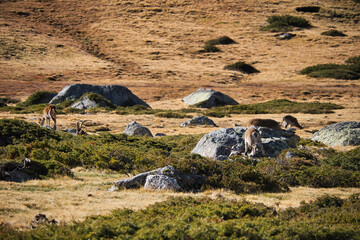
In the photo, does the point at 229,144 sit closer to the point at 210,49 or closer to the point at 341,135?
the point at 341,135

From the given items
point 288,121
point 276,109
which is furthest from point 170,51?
point 288,121

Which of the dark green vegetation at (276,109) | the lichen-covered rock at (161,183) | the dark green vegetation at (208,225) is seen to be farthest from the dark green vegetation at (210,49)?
the dark green vegetation at (208,225)

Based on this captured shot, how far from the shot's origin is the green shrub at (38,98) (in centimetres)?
3303

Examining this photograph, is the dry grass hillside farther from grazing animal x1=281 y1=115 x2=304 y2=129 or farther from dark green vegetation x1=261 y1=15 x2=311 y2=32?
dark green vegetation x1=261 y1=15 x2=311 y2=32

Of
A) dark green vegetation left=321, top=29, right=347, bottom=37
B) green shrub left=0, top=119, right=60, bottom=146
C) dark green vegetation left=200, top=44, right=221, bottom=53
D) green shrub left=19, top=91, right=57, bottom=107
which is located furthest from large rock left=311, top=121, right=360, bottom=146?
dark green vegetation left=321, top=29, right=347, bottom=37

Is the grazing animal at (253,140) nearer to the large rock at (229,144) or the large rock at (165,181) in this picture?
the large rock at (229,144)

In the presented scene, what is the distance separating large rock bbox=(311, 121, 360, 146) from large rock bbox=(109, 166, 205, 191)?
31.9ft

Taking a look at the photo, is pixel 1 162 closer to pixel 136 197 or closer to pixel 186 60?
pixel 136 197

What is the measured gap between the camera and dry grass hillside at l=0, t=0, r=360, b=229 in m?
39.0

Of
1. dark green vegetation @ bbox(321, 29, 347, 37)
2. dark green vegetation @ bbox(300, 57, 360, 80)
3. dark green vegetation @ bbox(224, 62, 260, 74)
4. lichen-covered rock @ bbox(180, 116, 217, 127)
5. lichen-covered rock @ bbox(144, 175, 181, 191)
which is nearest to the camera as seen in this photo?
lichen-covered rock @ bbox(144, 175, 181, 191)

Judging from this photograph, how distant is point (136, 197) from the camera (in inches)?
326

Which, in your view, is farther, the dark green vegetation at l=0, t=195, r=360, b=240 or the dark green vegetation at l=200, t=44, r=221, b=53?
the dark green vegetation at l=200, t=44, r=221, b=53

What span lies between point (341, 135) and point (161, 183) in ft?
37.9

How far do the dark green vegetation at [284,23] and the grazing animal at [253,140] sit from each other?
59735mm
